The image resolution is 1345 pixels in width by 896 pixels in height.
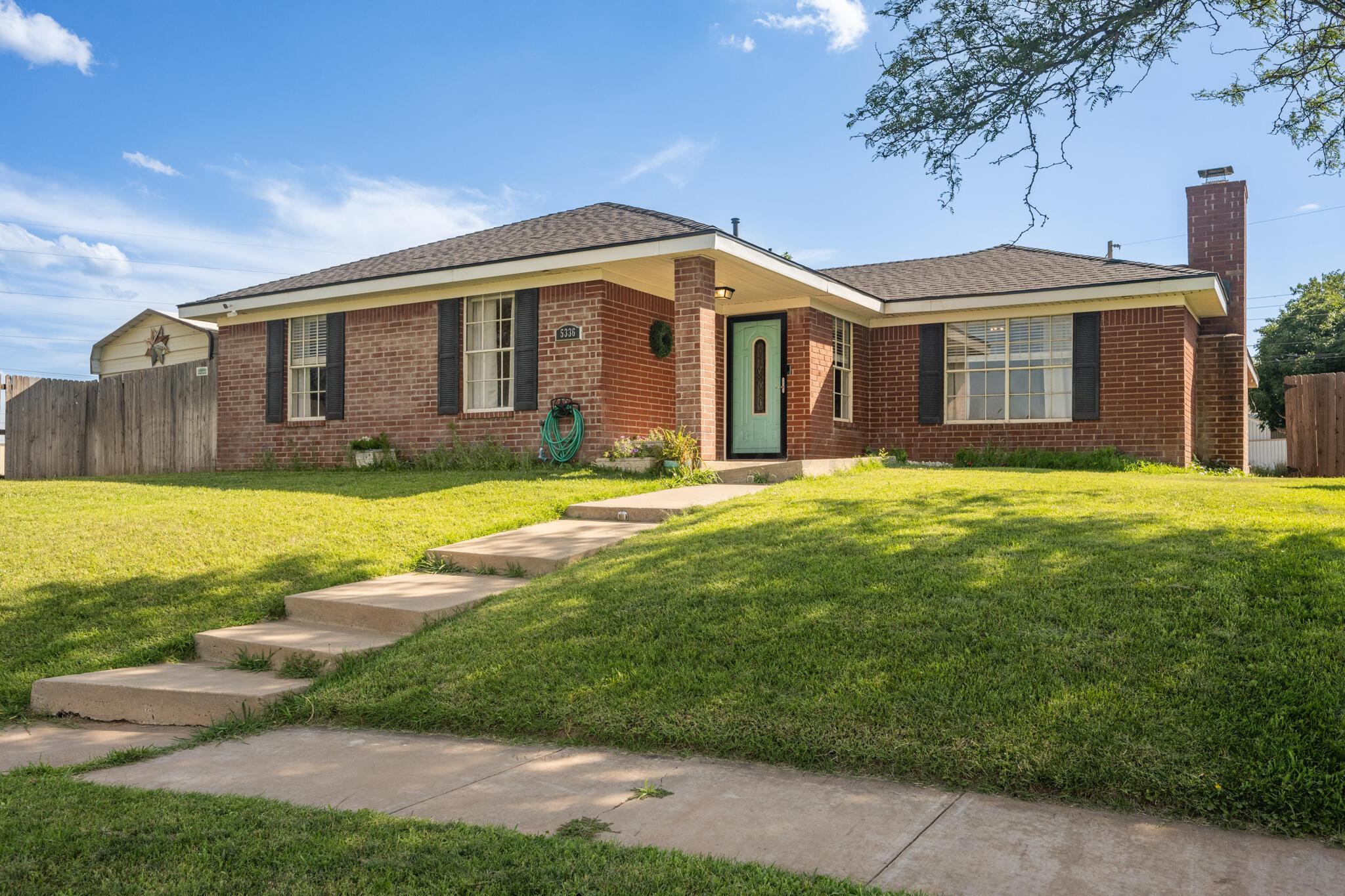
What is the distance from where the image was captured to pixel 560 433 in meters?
13.0

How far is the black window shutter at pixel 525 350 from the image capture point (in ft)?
43.6

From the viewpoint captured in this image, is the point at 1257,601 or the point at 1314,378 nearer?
the point at 1257,601

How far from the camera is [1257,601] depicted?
14.7 ft

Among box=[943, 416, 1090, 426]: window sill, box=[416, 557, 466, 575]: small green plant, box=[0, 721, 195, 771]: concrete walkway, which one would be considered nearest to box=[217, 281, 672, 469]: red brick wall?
box=[943, 416, 1090, 426]: window sill

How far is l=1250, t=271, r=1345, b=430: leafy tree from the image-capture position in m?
31.5

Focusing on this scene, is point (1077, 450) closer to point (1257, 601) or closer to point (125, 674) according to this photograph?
point (1257, 601)

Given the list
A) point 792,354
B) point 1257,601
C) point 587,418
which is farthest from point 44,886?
point 792,354

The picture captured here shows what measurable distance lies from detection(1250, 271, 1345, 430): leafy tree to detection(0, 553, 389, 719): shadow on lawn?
32.8m

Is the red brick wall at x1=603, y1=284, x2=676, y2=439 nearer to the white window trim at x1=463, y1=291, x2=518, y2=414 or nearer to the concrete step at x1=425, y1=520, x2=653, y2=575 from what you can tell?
the white window trim at x1=463, y1=291, x2=518, y2=414

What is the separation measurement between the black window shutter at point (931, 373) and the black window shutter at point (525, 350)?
21.3 ft

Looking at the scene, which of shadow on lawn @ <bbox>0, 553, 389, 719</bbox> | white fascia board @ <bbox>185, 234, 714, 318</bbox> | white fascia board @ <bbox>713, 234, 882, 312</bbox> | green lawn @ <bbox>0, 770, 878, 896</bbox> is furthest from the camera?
white fascia board @ <bbox>185, 234, 714, 318</bbox>

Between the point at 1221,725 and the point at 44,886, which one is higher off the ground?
the point at 1221,725

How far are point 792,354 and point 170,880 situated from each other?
12337 millimetres

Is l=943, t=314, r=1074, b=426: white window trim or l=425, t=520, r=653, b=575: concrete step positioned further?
l=943, t=314, r=1074, b=426: white window trim
